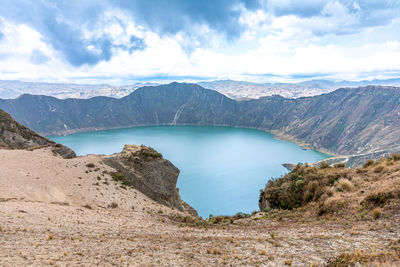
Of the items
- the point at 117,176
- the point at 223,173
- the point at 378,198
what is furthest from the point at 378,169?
the point at 223,173

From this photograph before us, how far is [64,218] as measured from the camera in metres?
14.5

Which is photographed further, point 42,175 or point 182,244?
point 42,175

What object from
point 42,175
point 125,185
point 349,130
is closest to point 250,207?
point 125,185

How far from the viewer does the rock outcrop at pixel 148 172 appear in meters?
27.7

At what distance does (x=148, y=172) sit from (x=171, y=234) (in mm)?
16041

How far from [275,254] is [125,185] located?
19.6 m

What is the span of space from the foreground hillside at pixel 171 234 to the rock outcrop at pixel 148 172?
643cm

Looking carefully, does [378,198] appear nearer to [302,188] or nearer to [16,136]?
[302,188]

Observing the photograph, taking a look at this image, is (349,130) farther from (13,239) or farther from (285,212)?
(13,239)

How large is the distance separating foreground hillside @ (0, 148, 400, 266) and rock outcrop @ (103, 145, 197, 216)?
6432 mm

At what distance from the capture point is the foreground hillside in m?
9.24

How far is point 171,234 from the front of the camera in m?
14.0

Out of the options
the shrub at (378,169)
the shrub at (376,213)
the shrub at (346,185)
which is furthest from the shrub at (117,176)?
the shrub at (378,169)

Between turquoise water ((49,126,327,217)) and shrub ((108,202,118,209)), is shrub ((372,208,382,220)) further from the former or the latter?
turquoise water ((49,126,327,217))
